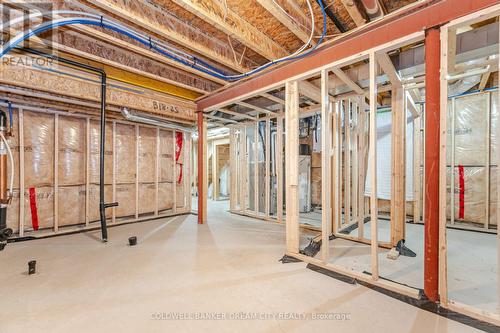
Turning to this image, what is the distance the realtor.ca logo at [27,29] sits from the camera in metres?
1.77

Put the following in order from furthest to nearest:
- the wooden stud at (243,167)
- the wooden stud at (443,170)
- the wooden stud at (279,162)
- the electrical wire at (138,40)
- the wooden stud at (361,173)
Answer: the wooden stud at (243,167) < the wooden stud at (279,162) < the wooden stud at (361,173) < the electrical wire at (138,40) < the wooden stud at (443,170)

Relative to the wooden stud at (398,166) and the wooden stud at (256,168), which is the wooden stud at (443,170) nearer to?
the wooden stud at (398,166)

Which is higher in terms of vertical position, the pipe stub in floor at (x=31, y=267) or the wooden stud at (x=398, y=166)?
the wooden stud at (x=398, y=166)

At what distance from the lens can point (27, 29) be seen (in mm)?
1796

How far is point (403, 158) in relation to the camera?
249cm

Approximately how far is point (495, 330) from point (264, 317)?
1339 millimetres

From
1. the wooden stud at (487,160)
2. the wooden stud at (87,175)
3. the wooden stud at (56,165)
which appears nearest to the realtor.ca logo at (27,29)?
the wooden stud at (56,165)

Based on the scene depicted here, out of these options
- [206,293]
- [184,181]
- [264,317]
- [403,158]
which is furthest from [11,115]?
[403,158]

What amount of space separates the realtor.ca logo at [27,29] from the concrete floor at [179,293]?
1842 mm

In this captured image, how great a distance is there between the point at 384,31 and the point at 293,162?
1358mm

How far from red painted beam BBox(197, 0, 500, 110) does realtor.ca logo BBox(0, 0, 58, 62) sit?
2082 mm

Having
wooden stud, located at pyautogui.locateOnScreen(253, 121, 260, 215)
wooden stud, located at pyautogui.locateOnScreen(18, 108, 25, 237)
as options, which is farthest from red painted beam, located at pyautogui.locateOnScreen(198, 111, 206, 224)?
wooden stud, located at pyautogui.locateOnScreen(18, 108, 25, 237)

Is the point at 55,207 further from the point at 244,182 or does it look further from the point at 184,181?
the point at 244,182

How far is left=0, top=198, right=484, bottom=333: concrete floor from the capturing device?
1.35 metres
